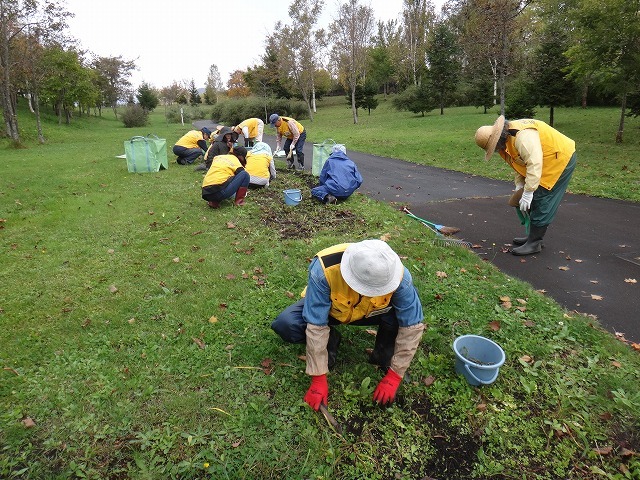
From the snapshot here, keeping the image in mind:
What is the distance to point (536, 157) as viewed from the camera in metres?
4.23

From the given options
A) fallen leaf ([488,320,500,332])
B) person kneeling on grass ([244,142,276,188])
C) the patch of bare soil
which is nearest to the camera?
fallen leaf ([488,320,500,332])

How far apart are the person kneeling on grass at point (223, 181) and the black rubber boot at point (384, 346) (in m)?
4.49

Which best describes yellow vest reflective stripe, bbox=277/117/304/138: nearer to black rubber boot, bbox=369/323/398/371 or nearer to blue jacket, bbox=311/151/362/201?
blue jacket, bbox=311/151/362/201

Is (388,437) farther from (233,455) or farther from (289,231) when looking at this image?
(289,231)

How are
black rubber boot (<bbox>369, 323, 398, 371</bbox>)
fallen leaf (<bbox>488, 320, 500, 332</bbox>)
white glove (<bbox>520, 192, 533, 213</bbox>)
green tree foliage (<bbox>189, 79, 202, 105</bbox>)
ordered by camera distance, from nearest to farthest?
1. black rubber boot (<bbox>369, 323, 398, 371</bbox>)
2. fallen leaf (<bbox>488, 320, 500, 332</bbox>)
3. white glove (<bbox>520, 192, 533, 213</bbox>)
4. green tree foliage (<bbox>189, 79, 202, 105</bbox>)

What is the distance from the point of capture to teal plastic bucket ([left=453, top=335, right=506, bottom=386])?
8.49ft

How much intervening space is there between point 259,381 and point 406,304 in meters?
1.22

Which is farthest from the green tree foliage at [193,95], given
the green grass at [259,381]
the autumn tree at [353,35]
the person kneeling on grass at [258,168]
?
the green grass at [259,381]

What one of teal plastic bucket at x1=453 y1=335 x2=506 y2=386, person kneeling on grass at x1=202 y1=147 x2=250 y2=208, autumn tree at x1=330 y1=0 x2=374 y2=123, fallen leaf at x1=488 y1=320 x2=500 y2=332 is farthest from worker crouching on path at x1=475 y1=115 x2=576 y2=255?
autumn tree at x1=330 y1=0 x2=374 y2=123

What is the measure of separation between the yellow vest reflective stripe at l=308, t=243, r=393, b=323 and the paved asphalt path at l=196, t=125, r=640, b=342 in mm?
2314

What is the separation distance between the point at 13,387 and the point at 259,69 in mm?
36384

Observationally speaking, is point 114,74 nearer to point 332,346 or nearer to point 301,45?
point 301,45

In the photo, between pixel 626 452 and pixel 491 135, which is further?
pixel 491 135

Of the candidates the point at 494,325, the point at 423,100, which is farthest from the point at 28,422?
the point at 423,100
